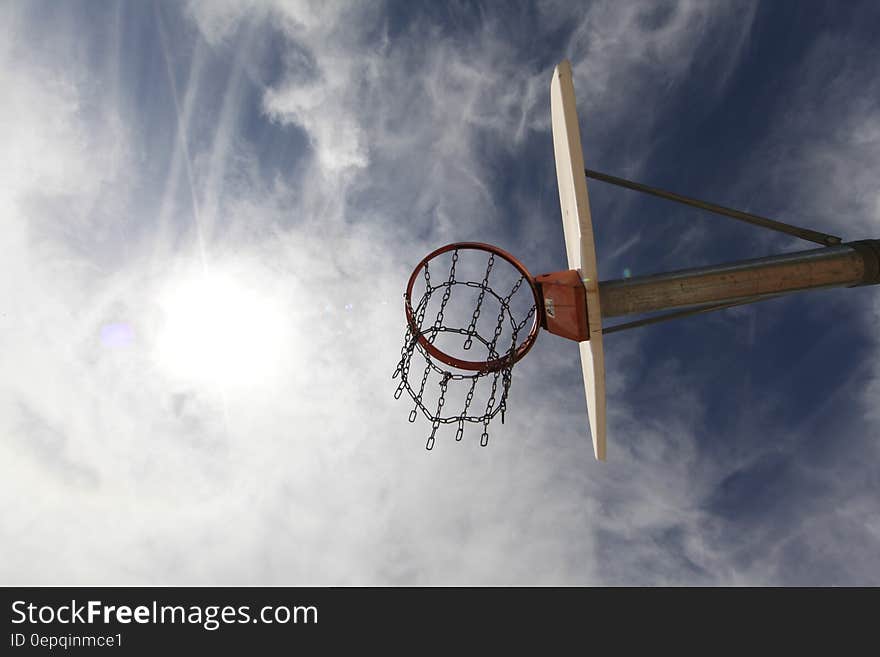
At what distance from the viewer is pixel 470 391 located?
313 inches

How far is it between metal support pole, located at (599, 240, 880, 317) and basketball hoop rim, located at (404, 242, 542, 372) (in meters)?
0.99

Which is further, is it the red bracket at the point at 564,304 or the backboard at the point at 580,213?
the red bracket at the point at 564,304

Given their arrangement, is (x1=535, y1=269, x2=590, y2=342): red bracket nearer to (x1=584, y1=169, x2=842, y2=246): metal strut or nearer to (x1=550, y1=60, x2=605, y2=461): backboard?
(x1=550, y1=60, x2=605, y2=461): backboard

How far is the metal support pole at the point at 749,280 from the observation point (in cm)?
729

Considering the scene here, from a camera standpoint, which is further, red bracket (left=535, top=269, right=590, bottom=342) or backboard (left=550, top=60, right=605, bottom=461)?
red bracket (left=535, top=269, right=590, bottom=342)

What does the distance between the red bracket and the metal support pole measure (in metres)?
0.32

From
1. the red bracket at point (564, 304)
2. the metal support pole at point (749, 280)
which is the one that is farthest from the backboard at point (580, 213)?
the metal support pole at point (749, 280)

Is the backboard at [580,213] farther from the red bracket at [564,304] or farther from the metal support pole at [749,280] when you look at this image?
the metal support pole at [749,280]

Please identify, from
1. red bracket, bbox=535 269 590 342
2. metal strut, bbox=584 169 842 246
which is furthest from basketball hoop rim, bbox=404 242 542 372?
metal strut, bbox=584 169 842 246

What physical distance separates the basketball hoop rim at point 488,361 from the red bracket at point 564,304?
10 centimetres

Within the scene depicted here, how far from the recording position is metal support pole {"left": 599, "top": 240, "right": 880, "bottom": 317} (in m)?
7.29

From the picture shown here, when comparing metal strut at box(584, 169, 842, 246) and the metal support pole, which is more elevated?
metal strut at box(584, 169, 842, 246)

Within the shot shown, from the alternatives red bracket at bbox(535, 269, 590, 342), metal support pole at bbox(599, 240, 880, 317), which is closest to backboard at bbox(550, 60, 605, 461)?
red bracket at bbox(535, 269, 590, 342)
